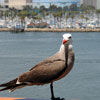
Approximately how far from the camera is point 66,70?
4793 mm

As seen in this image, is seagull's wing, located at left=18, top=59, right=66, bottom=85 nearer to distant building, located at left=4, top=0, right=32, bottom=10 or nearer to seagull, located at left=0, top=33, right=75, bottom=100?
seagull, located at left=0, top=33, right=75, bottom=100

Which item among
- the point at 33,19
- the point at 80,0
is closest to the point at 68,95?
the point at 33,19

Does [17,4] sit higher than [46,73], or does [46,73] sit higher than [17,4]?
[46,73]

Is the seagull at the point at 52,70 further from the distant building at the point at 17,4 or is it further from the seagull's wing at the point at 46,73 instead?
the distant building at the point at 17,4

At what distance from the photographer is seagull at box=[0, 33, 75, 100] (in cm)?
475

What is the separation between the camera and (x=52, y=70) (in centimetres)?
482

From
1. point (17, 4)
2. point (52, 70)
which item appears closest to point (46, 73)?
point (52, 70)

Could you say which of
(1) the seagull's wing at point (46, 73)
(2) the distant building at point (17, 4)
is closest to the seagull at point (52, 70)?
(1) the seagull's wing at point (46, 73)

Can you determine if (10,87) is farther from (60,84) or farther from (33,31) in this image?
(33,31)

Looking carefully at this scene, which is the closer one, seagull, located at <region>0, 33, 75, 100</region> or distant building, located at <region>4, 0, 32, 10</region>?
seagull, located at <region>0, 33, 75, 100</region>

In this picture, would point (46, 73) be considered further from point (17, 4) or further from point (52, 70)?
point (17, 4)

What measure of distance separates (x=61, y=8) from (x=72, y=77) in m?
120

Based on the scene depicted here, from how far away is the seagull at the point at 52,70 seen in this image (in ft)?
15.6

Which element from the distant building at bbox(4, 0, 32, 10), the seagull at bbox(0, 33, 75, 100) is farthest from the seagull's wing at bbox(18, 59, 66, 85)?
the distant building at bbox(4, 0, 32, 10)
